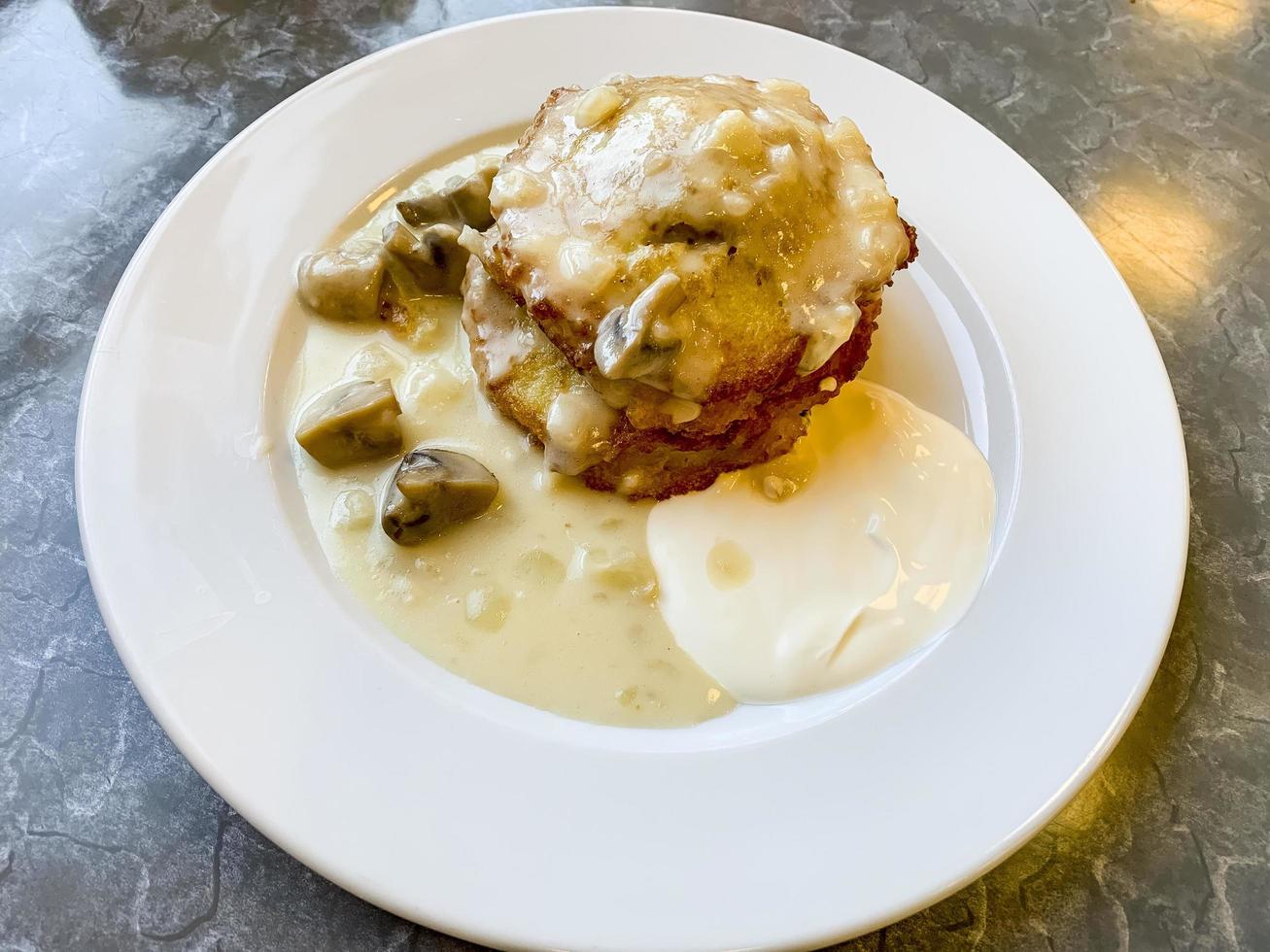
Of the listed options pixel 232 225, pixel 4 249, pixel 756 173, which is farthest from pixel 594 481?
pixel 4 249

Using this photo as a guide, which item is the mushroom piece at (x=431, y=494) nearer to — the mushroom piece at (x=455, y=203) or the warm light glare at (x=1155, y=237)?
the mushroom piece at (x=455, y=203)

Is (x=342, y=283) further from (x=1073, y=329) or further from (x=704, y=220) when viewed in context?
(x=1073, y=329)

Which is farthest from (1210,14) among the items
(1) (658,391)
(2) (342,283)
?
Answer: (2) (342,283)

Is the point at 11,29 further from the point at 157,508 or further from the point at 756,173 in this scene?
the point at 756,173

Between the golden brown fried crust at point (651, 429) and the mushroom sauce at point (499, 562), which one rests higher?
the golden brown fried crust at point (651, 429)

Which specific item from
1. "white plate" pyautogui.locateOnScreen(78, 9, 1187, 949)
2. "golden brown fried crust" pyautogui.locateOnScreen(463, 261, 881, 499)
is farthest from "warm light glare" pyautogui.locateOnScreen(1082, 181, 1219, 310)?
"golden brown fried crust" pyautogui.locateOnScreen(463, 261, 881, 499)

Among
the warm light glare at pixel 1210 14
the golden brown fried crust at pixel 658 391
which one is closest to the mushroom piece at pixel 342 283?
the golden brown fried crust at pixel 658 391

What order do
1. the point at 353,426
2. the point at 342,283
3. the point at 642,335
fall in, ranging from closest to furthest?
1. the point at 642,335
2. the point at 353,426
3. the point at 342,283
